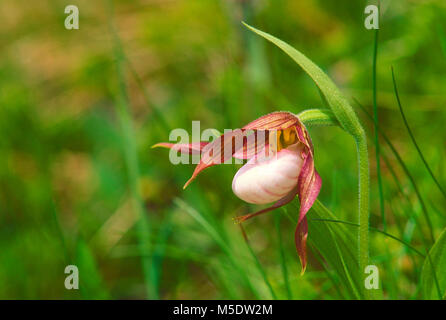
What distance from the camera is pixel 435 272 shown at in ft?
1.92

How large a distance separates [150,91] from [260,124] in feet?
4.74

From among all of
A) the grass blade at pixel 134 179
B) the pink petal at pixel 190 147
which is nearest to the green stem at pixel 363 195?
the pink petal at pixel 190 147

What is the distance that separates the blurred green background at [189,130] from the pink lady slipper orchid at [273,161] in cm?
7

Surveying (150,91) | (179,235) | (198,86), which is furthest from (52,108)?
(179,235)

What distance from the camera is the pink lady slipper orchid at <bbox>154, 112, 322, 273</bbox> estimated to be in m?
0.54

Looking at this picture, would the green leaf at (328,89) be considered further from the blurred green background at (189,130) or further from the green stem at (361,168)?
the blurred green background at (189,130)

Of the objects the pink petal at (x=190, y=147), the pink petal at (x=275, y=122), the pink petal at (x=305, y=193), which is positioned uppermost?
the pink petal at (x=275, y=122)

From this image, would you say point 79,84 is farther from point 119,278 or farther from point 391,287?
point 391,287

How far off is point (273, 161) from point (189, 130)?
Answer: 1030mm

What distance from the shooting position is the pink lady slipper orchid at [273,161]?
54 cm

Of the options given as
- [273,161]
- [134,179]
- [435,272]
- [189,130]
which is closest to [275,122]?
[273,161]

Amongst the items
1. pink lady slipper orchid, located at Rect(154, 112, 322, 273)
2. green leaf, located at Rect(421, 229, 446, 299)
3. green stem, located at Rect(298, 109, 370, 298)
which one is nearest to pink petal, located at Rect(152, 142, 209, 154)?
pink lady slipper orchid, located at Rect(154, 112, 322, 273)

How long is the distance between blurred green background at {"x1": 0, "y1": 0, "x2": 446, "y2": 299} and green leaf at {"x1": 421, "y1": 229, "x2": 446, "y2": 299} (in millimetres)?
108

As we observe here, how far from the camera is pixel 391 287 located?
0.72 meters
